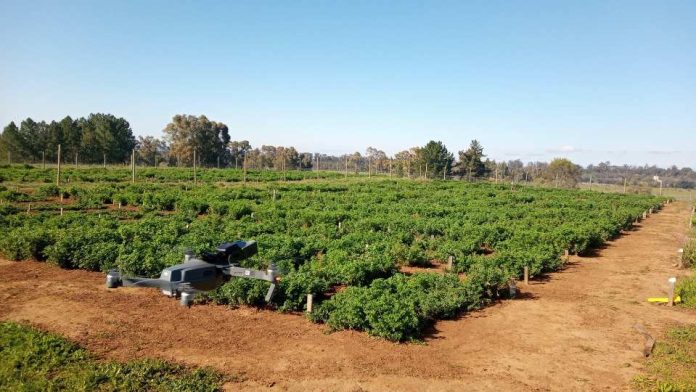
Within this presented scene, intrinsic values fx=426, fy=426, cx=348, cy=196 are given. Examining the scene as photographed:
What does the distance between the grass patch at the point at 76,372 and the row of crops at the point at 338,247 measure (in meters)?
3.80

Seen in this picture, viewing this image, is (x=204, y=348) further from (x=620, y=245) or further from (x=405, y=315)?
(x=620, y=245)

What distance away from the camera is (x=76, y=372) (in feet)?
28.9

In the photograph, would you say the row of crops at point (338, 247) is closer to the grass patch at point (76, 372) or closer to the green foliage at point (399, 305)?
the green foliage at point (399, 305)

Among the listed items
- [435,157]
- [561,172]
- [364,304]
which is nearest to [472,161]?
[435,157]

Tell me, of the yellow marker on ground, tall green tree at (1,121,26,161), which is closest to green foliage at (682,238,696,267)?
the yellow marker on ground

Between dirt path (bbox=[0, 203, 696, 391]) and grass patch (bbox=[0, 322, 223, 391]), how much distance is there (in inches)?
21.1

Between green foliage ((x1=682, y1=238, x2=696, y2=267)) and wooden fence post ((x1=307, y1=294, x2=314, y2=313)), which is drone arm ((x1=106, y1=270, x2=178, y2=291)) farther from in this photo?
green foliage ((x1=682, y1=238, x2=696, y2=267))

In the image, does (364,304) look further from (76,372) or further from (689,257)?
(689,257)

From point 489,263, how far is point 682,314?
20.4ft

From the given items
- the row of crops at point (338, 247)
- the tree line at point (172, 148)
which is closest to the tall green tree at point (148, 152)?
the tree line at point (172, 148)

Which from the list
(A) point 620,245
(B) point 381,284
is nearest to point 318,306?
(B) point 381,284

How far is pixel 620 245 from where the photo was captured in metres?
27.3

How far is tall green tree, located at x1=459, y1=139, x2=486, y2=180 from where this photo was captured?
290ft

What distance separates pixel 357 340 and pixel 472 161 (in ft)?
267
